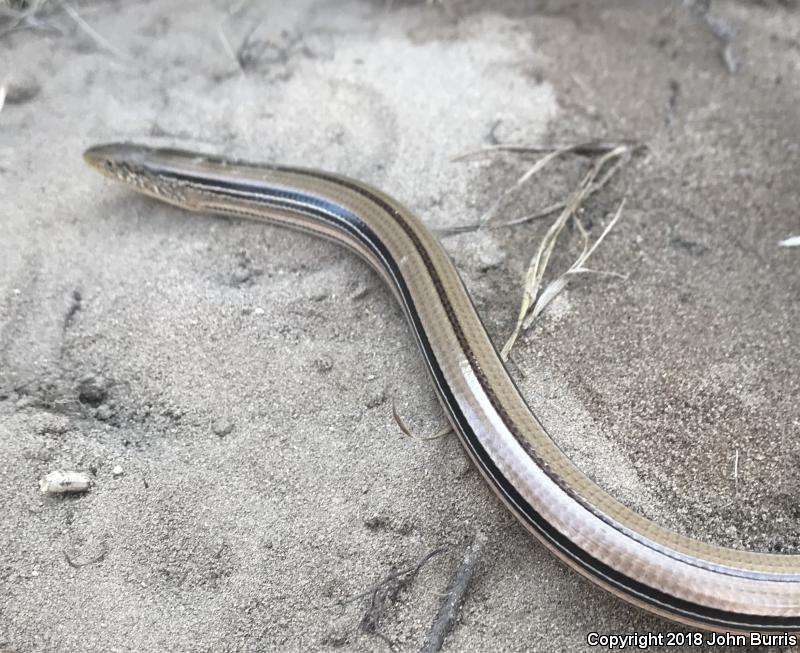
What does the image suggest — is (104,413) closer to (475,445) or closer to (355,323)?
(355,323)

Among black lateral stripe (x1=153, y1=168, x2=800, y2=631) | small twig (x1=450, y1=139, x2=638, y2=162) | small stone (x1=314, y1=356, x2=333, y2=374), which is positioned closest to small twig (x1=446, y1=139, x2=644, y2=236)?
small twig (x1=450, y1=139, x2=638, y2=162)

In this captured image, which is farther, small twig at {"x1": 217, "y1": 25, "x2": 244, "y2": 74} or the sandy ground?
small twig at {"x1": 217, "y1": 25, "x2": 244, "y2": 74}

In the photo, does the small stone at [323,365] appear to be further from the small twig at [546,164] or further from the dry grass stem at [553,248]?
the small twig at [546,164]

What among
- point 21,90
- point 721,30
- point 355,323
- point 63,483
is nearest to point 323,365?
point 355,323

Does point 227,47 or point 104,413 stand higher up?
Answer: point 227,47

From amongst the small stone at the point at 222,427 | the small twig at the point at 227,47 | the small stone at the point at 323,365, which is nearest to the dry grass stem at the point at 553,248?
the small stone at the point at 323,365

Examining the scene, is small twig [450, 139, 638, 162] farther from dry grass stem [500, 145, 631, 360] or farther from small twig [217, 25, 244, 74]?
small twig [217, 25, 244, 74]

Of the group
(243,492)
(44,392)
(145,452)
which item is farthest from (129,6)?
(243,492)
